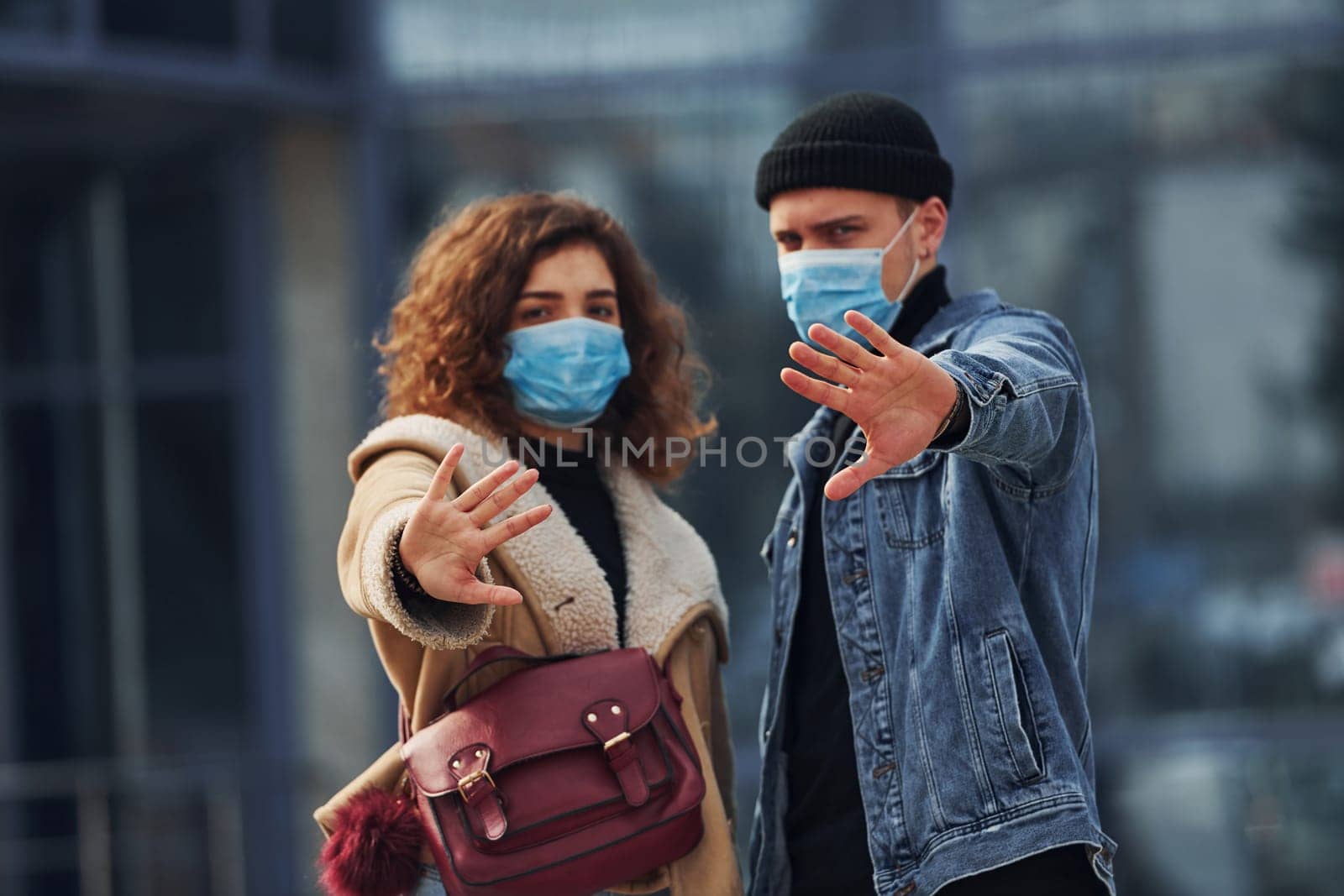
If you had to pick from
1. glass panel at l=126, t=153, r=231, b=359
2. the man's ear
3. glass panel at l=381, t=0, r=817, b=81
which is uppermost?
glass panel at l=381, t=0, r=817, b=81

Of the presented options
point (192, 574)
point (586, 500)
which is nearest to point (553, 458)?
point (586, 500)

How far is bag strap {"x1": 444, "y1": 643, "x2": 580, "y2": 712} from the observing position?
2605 millimetres

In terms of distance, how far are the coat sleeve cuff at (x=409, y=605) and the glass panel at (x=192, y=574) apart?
4.12m

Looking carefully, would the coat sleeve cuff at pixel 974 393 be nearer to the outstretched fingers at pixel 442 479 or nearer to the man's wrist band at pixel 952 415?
the man's wrist band at pixel 952 415

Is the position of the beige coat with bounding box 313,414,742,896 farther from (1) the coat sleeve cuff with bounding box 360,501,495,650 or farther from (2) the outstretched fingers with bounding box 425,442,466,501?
(2) the outstretched fingers with bounding box 425,442,466,501

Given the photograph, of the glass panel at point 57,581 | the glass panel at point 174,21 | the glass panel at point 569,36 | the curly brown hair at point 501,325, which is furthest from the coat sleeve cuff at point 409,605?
the glass panel at point 57,581

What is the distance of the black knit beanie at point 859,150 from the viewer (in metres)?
2.76

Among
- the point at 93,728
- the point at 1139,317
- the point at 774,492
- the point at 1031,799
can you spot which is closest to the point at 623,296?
the point at 1031,799

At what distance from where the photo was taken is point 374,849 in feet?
8.48

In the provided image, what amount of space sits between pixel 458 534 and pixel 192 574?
4.41m

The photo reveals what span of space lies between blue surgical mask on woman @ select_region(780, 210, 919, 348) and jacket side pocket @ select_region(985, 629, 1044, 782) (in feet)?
2.03

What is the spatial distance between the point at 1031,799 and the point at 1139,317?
3.76 m

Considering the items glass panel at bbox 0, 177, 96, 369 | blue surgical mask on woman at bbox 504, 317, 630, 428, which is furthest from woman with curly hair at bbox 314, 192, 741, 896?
glass panel at bbox 0, 177, 96, 369

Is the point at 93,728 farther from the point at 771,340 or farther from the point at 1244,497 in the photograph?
the point at 1244,497
